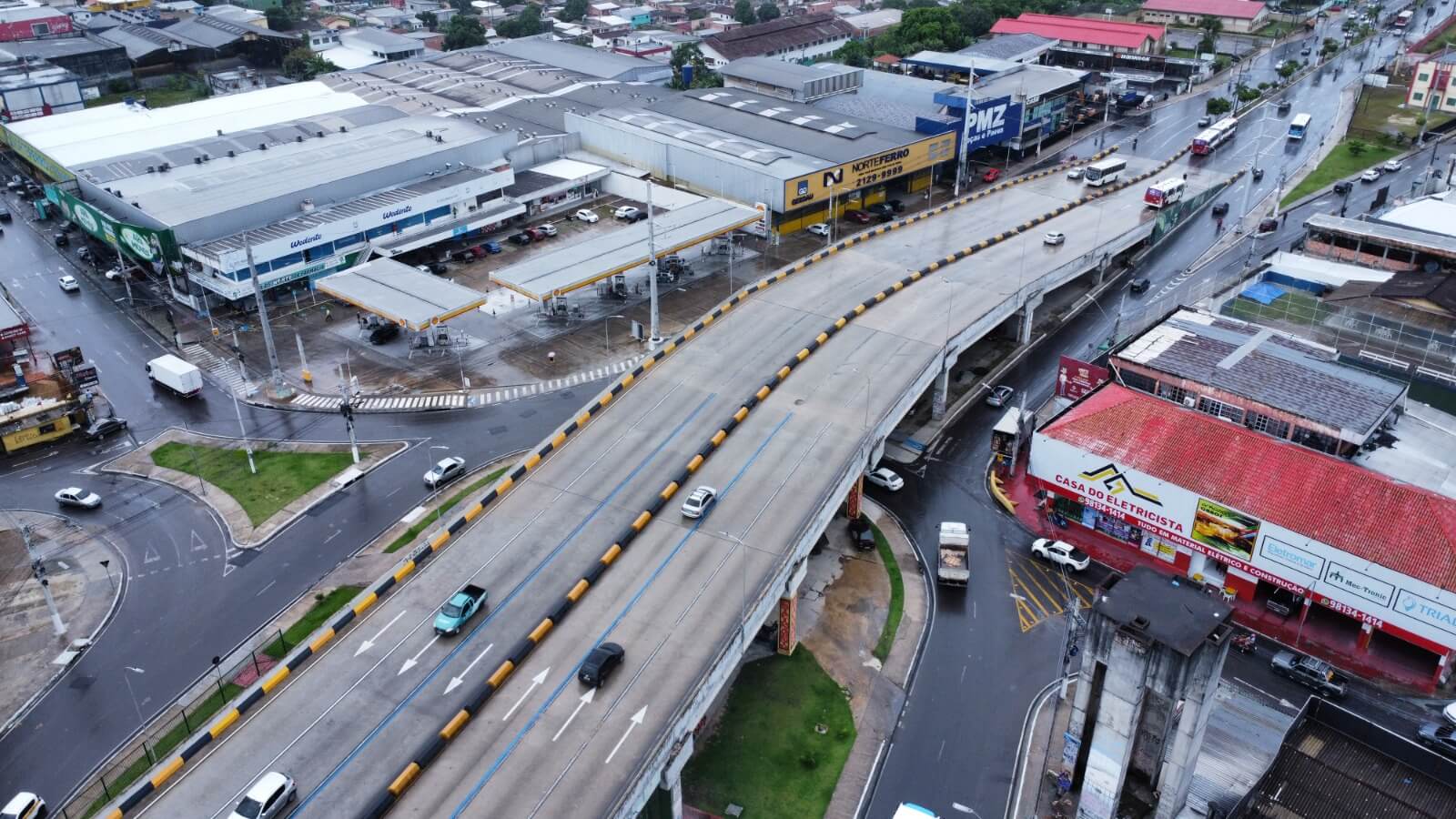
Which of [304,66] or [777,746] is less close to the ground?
[304,66]

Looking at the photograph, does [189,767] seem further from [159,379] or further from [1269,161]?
[1269,161]

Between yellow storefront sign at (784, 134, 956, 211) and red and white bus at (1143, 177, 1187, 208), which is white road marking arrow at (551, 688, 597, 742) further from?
red and white bus at (1143, 177, 1187, 208)

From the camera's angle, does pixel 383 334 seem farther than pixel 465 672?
Yes

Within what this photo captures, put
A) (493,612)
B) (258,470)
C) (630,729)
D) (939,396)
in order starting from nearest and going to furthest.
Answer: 1. (630,729)
2. (493,612)
3. (258,470)
4. (939,396)

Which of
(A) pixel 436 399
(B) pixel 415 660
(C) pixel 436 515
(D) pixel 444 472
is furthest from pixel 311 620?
(A) pixel 436 399

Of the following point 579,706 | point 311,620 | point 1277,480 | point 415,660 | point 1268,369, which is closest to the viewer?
point 579,706

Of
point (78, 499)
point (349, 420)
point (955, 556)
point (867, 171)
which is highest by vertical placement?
point (867, 171)

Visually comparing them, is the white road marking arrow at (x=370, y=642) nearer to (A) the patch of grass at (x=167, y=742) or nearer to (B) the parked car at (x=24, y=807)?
(A) the patch of grass at (x=167, y=742)

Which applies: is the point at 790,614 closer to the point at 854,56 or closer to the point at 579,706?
the point at 579,706

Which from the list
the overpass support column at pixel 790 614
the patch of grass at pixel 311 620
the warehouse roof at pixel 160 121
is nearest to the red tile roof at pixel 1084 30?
the warehouse roof at pixel 160 121
